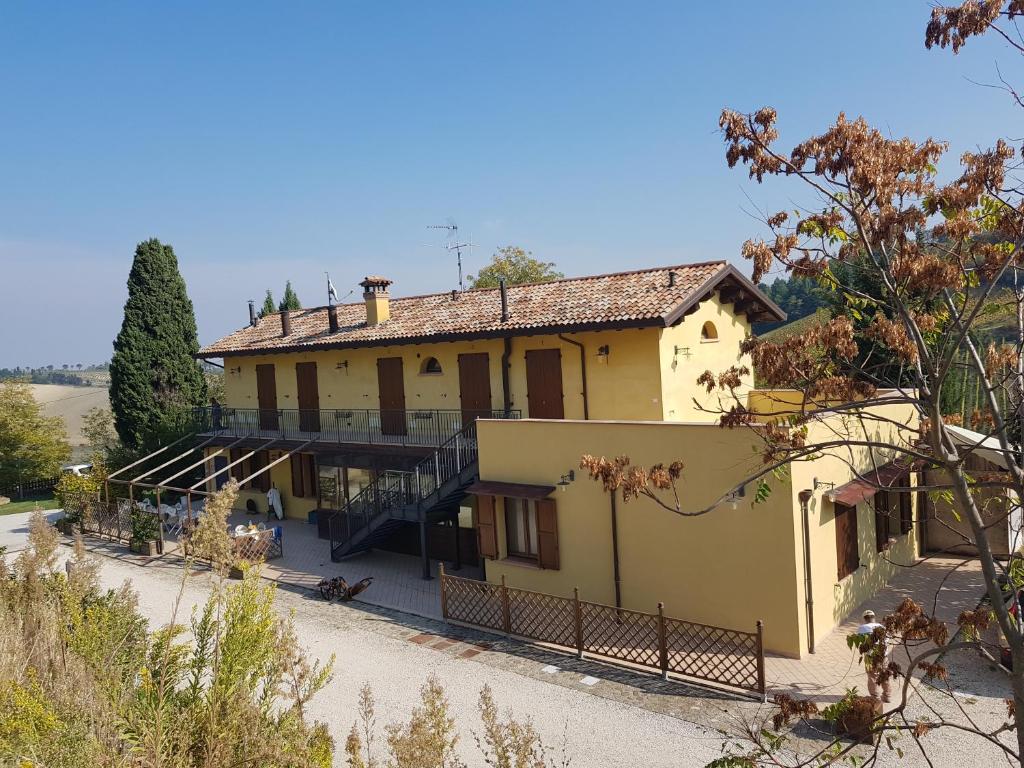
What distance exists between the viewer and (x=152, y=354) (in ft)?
94.2

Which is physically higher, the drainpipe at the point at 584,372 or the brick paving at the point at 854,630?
the drainpipe at the point at 584,372

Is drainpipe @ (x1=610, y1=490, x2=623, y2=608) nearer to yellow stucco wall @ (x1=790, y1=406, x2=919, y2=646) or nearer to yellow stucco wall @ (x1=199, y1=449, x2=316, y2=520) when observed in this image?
yellow stucco wall @ (x1=790, y1=406, x2=919, y2=646)

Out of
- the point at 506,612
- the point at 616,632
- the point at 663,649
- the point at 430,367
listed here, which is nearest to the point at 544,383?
the point at 430,367

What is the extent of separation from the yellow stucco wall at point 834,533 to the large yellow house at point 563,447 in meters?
0.05

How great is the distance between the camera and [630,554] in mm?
12484

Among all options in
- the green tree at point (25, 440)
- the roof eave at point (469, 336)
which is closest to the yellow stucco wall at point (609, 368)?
the roof eave at point (469, 336)

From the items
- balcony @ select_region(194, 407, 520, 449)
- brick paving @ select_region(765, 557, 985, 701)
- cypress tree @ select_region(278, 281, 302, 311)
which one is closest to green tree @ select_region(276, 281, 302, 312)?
cypress tree @ select_region(278, 281, 302, 311)

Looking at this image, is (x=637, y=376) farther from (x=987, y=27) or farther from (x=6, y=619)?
(x=6, y=619)

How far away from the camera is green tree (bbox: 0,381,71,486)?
3023cm

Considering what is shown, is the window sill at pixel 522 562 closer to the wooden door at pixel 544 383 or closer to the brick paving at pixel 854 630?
the wooden door at pixel 544 383

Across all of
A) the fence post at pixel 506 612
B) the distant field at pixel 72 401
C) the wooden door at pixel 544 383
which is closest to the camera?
the fence post at pixel 506 612

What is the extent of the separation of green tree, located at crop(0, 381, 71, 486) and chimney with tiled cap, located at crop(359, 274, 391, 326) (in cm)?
1929

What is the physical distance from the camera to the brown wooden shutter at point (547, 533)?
43.9ft


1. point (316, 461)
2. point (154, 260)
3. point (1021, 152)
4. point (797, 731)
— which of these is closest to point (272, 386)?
point (316, 461)
